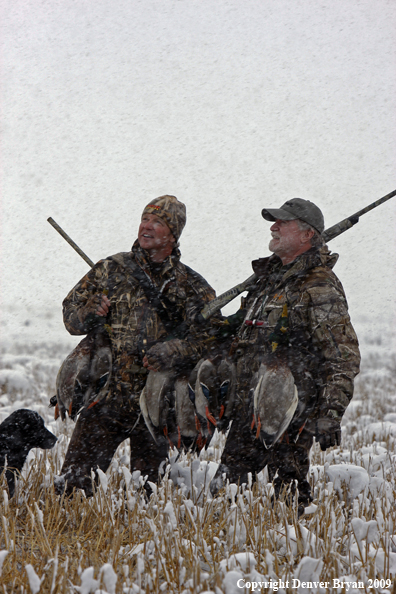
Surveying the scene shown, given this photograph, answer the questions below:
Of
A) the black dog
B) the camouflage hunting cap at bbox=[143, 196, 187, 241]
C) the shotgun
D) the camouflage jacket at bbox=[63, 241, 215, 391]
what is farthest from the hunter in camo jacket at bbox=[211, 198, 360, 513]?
the black dog

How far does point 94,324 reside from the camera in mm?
3887

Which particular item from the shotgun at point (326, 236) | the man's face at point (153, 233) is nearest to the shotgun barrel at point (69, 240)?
the man's face at point (153, 233)

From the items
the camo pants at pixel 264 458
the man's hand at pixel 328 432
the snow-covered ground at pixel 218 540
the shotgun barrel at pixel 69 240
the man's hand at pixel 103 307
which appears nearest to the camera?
the snow-covered ground at pixel 218 540

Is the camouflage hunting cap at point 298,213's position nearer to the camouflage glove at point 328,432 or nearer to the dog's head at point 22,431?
the camouflage glove at point 328,432

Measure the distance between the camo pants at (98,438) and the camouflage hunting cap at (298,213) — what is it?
1.62m

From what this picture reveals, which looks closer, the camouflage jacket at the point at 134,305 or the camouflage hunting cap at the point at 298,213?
the camouflage hunting cap at the point at 298,213

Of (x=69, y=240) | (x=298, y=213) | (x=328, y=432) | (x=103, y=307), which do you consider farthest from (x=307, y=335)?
(x=69, y=240)

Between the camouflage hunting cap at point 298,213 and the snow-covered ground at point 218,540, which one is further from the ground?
the camouflage hunting cap at point 298,213

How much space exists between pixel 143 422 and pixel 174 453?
96 centimetres

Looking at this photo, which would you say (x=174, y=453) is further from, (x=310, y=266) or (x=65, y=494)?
(x=310, y=266)

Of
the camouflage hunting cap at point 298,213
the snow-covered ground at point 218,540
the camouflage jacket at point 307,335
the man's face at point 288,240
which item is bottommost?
the snow-covered ground at point 218,540

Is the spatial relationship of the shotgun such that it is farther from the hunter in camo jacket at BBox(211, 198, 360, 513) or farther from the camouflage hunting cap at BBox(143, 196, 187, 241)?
the camouflage hunting cap at BBox(143, 196, 187, 241)

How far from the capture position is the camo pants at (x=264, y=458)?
3531 millimetres

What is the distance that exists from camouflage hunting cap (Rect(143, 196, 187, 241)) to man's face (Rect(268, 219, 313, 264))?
710mm
